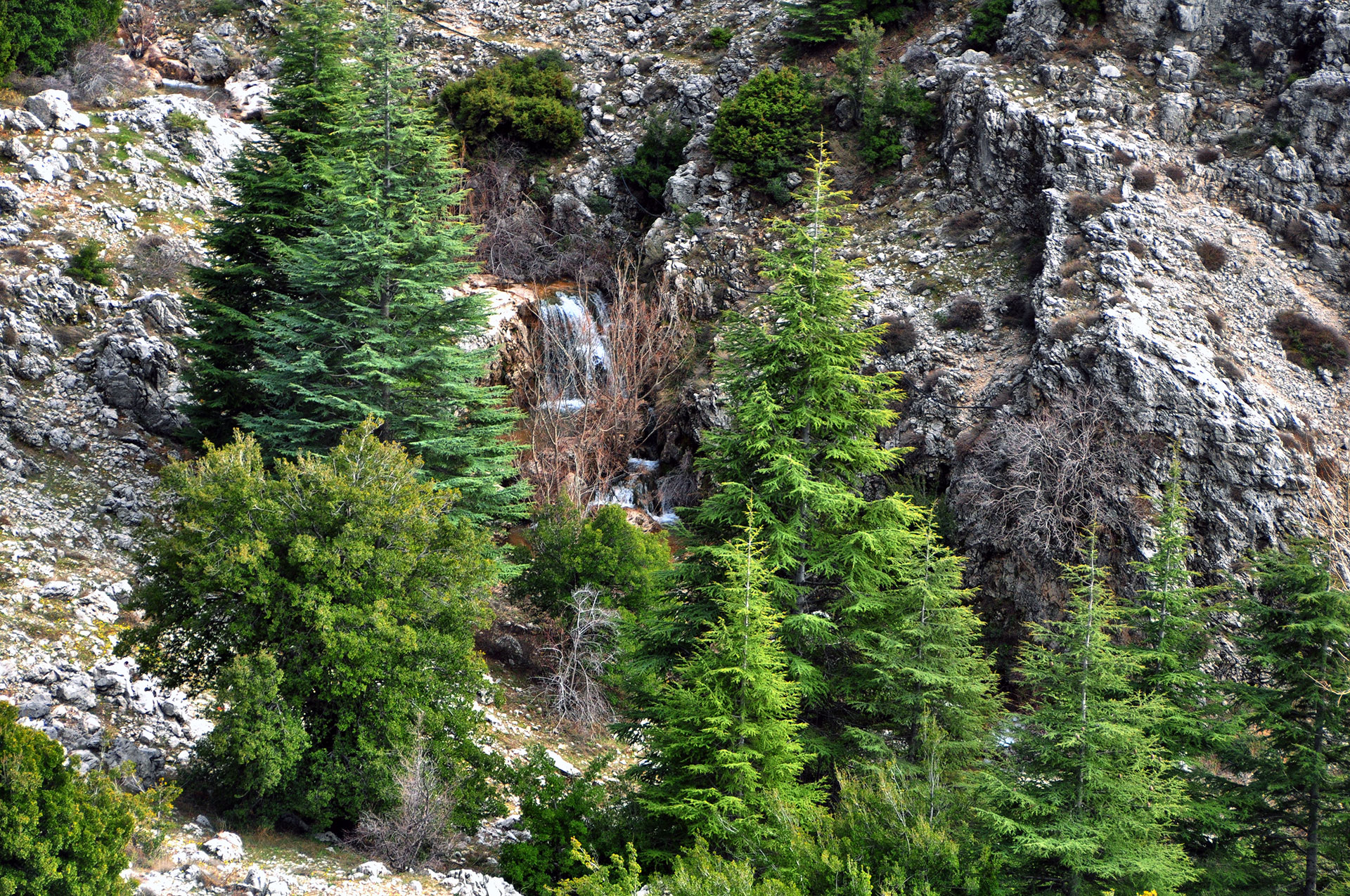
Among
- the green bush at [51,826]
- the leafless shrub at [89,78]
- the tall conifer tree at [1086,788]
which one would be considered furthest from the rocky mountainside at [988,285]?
the tall conifer tree at [1086,788]

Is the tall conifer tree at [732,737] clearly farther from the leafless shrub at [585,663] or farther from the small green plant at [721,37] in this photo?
the small green plant at [721,37]

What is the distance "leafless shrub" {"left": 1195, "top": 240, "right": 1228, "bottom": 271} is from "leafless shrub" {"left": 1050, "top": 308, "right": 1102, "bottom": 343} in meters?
3.75

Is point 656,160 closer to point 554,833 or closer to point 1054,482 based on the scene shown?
point 1054,482

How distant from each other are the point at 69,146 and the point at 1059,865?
29.4 m

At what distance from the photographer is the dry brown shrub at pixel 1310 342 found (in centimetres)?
2203

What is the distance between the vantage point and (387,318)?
17500 millimetres

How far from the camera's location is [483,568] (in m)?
13.5

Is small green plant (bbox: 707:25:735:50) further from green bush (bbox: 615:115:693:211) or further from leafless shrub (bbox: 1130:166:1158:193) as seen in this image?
leafless shrub (bbox: 1130:166:1158:193)

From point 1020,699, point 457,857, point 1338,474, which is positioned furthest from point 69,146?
point 1338,474

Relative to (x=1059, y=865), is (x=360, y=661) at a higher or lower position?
higher

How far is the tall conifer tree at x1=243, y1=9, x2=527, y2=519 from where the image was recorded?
16719mm

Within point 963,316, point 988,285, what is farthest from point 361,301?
point 988,285

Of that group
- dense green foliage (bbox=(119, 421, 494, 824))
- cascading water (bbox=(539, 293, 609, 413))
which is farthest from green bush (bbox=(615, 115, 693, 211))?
dense green foliage (bbox=(119, 421, 494, 824))

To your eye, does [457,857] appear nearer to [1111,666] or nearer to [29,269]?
[1111,666]
